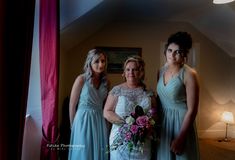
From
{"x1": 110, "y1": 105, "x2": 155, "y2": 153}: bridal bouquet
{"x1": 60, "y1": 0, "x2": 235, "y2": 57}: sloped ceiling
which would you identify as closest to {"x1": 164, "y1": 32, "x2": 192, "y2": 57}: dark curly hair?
{"x1": 110, "y1": 105, "x2": 155, "y2": 153}: bridal bouquet

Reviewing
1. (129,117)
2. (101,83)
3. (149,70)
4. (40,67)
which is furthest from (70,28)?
(129,117)

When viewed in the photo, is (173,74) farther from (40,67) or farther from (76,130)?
(40,67)

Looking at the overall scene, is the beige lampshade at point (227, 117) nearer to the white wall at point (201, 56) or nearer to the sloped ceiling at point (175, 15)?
the white wall at point (201, 56)

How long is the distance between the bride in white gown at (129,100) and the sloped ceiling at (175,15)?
53 centimetres

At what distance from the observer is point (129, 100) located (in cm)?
124

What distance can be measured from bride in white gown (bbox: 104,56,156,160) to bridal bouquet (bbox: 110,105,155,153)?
3 centimetres

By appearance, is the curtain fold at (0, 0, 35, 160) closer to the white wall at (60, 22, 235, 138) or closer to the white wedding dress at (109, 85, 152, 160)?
the white wedding dress at (109, 85, 152, 160)

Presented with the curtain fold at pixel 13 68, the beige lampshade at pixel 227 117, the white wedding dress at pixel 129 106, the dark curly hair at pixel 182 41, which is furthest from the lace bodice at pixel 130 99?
the beige lampshade at pixel 227 117

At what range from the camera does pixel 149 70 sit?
1.46 m

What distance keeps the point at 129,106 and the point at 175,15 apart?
95 centimetres

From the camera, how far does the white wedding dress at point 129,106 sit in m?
1.24

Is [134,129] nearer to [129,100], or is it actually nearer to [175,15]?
[129,100]

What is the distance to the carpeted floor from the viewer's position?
1.63 metres

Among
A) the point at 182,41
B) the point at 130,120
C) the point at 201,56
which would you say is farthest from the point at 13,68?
the point at 201,56
